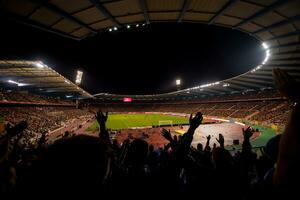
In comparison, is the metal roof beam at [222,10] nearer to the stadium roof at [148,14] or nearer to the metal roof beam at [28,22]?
the stadium roof at [148,14]

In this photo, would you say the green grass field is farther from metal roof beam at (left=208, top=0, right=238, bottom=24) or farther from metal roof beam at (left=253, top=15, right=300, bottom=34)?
metal roof beam at (left=253, top=15, right=300, bottom=34)

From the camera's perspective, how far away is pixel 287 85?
146cm

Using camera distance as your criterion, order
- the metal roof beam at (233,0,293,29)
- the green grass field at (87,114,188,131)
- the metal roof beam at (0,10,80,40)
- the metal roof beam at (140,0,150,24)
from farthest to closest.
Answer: the green grass field at (87,114,188,131), the metal roof beam at (140,0,150,24), the metal roof beam at (233,0,293,29), the metal roof beam at (0,10,80,40)

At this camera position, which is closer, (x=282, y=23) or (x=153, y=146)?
(x=153, y=146)

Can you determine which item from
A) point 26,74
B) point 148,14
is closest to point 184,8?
point 148,14

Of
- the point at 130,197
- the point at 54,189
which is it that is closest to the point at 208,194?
the point at 130,197

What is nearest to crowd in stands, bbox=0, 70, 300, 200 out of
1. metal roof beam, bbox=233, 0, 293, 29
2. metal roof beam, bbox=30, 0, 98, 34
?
metal roof beam, bbox=30, 0, 98, 34

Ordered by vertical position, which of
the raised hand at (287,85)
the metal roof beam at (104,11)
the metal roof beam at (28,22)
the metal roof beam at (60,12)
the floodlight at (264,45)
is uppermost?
the floodlight at (264,45)

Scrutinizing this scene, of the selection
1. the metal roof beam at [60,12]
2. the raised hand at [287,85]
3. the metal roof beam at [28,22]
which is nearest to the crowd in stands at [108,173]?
the raised hand at [287,85]

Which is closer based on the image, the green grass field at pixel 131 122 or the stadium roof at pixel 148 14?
the stadium roof at pixel 148 14

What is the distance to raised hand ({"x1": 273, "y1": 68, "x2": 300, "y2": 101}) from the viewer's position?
1.41 meters

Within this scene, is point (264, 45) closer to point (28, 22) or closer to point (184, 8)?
point (184, 8)

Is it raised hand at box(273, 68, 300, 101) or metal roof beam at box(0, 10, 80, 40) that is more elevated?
metal roof beam at box(0, 10, 80, 40)

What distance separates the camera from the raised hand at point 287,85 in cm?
141
